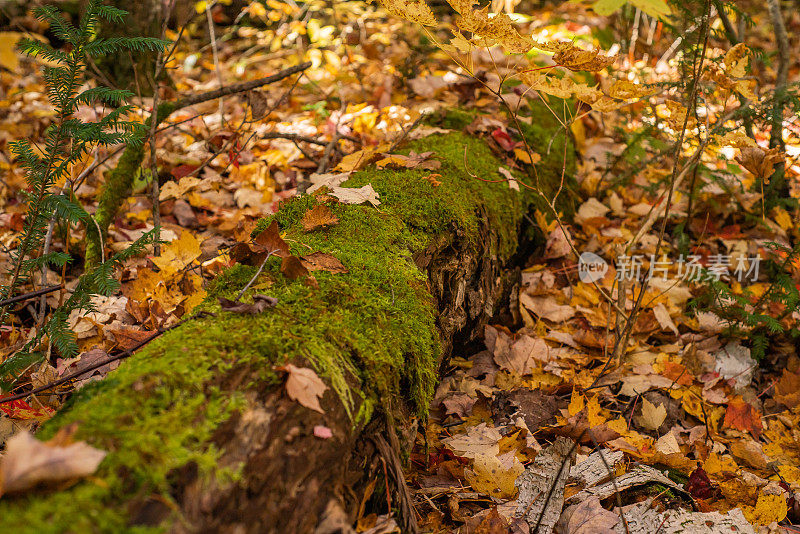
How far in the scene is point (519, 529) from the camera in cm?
158

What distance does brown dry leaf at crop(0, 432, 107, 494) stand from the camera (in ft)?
2.59

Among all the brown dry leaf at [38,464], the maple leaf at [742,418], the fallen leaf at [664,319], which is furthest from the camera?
the fallen leaf at [664,319]

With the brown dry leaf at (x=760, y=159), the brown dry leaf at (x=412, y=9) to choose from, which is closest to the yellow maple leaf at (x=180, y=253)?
the brown dry leaf at (x=412, y=9)

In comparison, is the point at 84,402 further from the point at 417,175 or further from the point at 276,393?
the point at 417,175

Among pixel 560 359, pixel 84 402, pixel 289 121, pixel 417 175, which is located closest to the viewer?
pixel 84 402

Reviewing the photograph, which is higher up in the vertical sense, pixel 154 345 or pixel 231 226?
pixel 154 345

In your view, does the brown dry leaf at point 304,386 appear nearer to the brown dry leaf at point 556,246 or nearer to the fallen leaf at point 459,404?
the fallen leaf at point 459,404

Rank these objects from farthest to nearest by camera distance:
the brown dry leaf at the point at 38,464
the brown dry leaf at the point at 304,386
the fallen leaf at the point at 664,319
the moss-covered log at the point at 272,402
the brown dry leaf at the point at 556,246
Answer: the brown dry leaf at the point at 556,246 → the fallen leaf at the point at 664,319 → the brown dry leaf at the point at 304,386 → the moss-covered log at the point at 272,402 → the brown dry leaf at the point at 38,464

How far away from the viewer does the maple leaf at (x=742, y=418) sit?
2.46m

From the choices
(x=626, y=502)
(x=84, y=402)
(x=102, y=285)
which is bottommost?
(x=626, y=502)

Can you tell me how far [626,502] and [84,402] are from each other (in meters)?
1.57

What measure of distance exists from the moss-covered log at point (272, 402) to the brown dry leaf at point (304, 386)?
0.07 feet

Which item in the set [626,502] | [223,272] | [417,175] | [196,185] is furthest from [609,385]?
[196,185]

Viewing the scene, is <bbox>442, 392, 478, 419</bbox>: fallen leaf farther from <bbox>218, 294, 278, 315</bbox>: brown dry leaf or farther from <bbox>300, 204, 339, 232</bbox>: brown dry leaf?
<bbox>218, 294, 278, 315</bbox>: brown dry leaf
